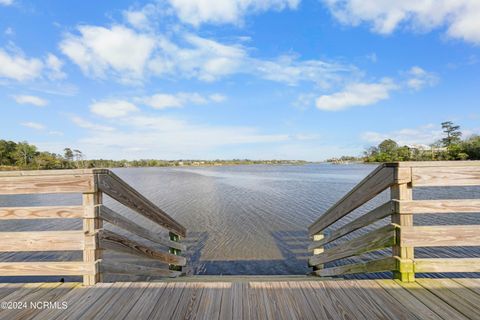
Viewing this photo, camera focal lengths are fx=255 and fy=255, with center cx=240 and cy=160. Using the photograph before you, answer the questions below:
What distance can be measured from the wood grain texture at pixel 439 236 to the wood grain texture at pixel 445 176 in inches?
16.1

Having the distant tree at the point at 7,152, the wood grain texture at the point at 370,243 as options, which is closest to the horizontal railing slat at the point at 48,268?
the wood grain texture at the point at 370,243

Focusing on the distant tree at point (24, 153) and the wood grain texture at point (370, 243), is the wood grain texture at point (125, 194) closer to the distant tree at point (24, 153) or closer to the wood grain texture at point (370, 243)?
the wood grain texture at point (370, 243)

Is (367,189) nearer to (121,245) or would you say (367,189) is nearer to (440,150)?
(121,245)

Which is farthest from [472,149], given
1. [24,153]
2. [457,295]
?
[24,153]

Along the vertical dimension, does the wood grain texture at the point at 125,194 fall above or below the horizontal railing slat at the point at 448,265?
above

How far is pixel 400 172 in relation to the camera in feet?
7.47

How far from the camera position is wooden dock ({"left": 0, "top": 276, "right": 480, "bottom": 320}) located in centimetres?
199

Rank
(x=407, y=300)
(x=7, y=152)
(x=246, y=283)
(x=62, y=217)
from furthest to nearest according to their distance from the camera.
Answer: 1. (x=7, y=152)
2. (x=246, y=283)
3. (x=62, y=217)
4. (x=407, y=300)

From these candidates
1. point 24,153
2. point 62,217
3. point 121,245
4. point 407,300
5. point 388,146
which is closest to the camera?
point 407,300

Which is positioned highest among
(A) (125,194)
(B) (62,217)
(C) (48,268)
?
(A) (125,194)

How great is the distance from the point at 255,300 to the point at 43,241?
203cm

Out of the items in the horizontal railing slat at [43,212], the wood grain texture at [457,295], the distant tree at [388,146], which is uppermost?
the distant tree at [388,146]

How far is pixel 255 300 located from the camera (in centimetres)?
220

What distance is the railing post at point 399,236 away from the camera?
2.29 m
